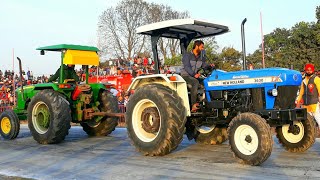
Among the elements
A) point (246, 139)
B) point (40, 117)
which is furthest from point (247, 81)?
point (40, 117)

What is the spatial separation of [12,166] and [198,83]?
3.44 meters

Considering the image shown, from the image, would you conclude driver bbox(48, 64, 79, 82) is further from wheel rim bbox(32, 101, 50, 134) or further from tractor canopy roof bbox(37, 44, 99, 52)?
wheel rim bbox(32, 101, 50, 134)

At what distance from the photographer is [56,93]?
9289 mm

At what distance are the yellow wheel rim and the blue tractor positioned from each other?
4201 mm

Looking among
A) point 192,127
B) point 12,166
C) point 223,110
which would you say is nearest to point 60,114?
point 12,166

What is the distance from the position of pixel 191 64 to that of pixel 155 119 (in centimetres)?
121

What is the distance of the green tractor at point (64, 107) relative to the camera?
9008 millimetres

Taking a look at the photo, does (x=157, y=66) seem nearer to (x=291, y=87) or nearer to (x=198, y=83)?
(x=198, y=83)

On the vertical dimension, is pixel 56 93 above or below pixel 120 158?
above

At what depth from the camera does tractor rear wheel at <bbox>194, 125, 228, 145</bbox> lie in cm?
825

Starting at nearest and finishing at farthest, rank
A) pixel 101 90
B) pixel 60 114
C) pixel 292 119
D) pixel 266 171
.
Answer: pixel 266 171
pixel 292 119
pixel 60 114
pixel 101 90

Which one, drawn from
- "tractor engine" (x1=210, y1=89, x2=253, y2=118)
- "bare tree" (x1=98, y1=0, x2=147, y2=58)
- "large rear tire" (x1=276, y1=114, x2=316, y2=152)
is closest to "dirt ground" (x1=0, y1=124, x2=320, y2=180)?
"large rear tire" (x1=276, y1=114, x2=316, y2=152)

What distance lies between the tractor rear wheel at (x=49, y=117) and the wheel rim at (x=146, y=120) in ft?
6.82

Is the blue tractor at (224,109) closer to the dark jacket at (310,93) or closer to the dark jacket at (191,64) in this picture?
the dark jacket at (191,64)
